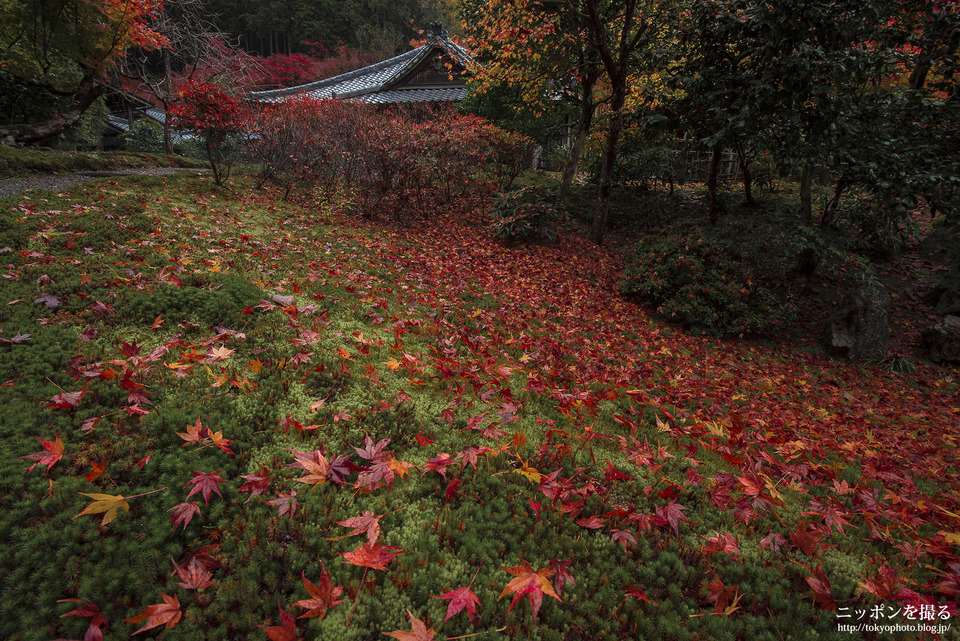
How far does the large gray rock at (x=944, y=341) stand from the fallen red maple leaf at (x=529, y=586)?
787 cm

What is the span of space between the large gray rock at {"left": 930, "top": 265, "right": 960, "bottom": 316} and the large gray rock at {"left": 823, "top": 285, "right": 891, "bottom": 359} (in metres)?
1.88

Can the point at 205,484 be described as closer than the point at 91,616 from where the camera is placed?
No

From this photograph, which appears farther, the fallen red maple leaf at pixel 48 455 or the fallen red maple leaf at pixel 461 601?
the fallen red maple leaf at pixel 48 455

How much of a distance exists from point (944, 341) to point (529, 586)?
8019 mm

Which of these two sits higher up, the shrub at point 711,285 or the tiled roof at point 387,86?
the tiled roof at point 387,86

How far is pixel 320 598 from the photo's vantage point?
147cm

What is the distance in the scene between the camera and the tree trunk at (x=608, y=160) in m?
8.20

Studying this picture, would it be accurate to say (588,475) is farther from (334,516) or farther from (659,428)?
(334,516)

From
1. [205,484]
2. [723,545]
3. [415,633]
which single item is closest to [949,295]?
[723,545]

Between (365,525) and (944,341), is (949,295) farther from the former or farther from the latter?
(365,525)

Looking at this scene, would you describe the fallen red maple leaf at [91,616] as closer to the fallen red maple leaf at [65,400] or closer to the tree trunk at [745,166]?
the fallen red maple leaf at [65,400]

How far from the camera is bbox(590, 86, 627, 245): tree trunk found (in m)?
8.20

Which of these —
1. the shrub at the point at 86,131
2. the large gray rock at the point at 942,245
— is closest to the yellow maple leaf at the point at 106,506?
the large gray rock at the point at 942,245

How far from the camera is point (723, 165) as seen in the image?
13156 mm
